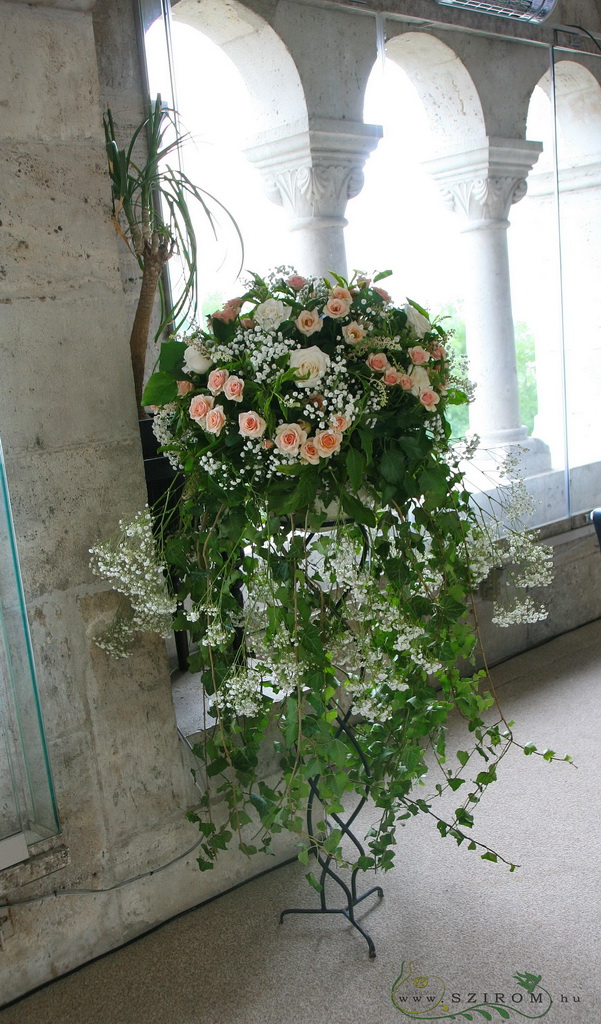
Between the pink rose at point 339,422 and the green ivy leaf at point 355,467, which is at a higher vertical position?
the pink rose at point 339,422

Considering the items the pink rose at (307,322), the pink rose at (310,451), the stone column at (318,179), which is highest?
the stone column at (318,179)

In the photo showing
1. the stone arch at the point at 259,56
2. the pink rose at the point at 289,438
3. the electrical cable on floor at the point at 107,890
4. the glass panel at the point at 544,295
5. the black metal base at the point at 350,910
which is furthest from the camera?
the glass panel at the point at 544,295

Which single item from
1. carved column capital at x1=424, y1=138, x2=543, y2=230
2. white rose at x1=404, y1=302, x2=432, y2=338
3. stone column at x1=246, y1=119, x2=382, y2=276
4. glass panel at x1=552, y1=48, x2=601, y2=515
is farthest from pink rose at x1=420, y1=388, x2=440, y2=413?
glass panel at x1=552, y1=48, x2=601, y2=515

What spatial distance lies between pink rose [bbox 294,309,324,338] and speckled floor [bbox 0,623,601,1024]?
4.66ft

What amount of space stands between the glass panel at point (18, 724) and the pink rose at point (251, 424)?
488 mm

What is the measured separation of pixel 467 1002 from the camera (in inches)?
75.5

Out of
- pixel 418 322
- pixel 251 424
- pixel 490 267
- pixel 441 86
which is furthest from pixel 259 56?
pixel 251 424

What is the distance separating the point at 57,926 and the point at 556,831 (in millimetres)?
1381

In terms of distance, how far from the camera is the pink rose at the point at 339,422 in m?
1.68

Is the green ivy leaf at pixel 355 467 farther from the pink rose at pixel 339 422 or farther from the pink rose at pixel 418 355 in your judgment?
the pink rose at pixel 418 355

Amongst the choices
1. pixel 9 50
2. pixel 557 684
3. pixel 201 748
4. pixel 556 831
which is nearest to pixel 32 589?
pixel 201 748

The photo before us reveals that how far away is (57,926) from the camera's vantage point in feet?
6.79

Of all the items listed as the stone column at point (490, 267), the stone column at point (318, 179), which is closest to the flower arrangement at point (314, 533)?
the stone column at point (318, 179)

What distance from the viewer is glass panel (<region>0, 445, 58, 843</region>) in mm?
1797
